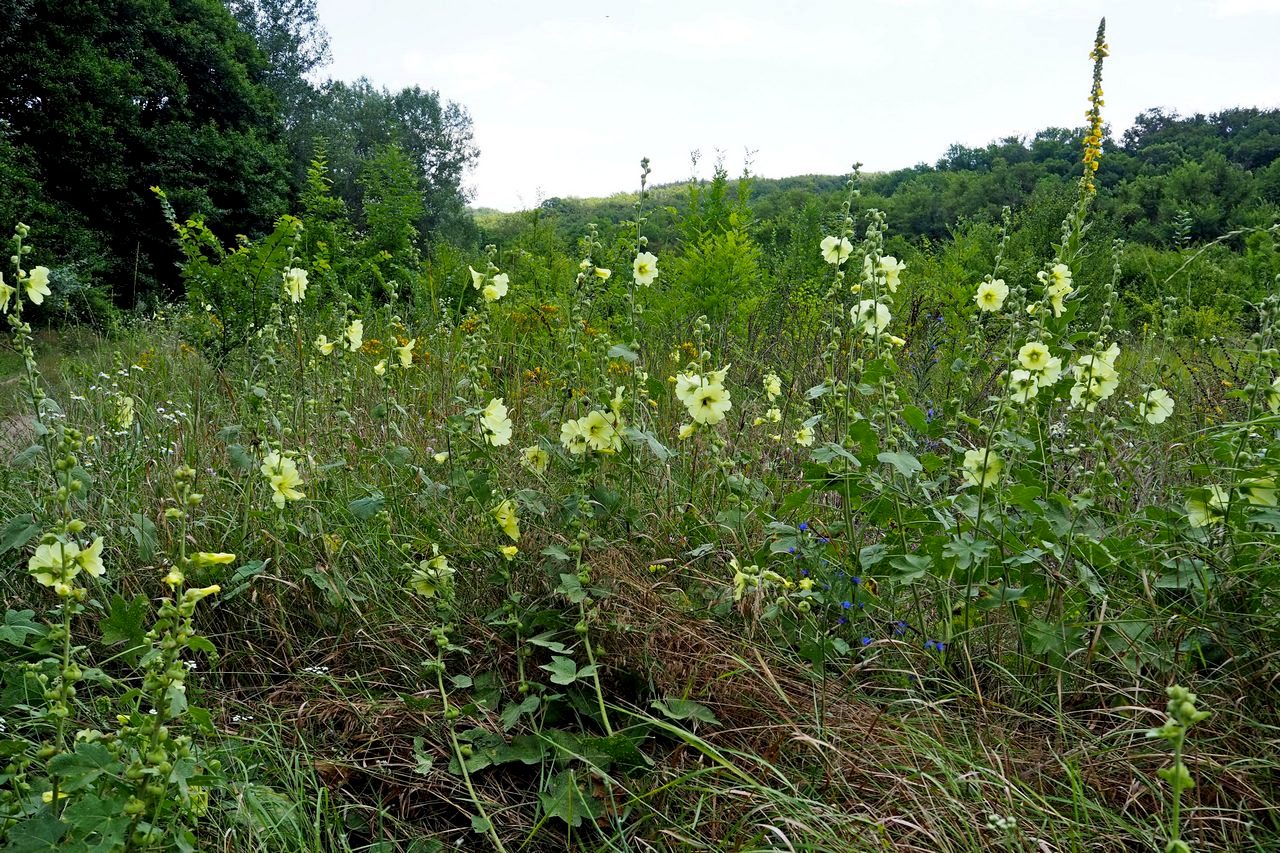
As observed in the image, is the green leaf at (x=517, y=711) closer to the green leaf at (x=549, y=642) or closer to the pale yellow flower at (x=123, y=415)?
the green leaf at (x=549, y=642)

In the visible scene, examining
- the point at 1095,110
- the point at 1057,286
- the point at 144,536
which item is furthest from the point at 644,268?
the point at 1095,110

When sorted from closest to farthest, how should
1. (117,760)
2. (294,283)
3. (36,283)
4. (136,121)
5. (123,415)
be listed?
(117,760) < (36,283) < (123,415) < (294,283) < (136,121)

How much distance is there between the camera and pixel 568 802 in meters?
1.59

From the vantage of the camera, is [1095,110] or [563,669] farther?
[1095,110]

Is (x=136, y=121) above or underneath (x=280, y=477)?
above

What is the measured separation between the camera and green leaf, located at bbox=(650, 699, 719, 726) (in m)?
1.68

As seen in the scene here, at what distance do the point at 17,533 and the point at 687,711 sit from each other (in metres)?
1.35

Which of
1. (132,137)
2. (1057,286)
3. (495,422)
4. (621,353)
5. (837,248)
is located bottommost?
(495,422)

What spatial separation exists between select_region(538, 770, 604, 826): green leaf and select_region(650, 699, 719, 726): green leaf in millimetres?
210

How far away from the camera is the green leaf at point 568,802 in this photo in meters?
1.57

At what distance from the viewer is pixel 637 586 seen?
193 cm

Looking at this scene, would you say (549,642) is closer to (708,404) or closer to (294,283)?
(708,404)

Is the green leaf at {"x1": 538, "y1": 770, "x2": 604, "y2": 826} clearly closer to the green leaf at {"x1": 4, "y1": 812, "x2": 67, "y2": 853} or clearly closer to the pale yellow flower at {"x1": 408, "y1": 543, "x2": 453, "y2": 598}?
the pale yellow flower at {"x1": 408, "y1": 543, "x2": 453, "y2": 598}

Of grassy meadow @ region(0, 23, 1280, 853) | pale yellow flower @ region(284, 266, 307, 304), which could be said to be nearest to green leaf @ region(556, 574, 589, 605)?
grassy meadow @ region(0, 23, 1280, 853)
